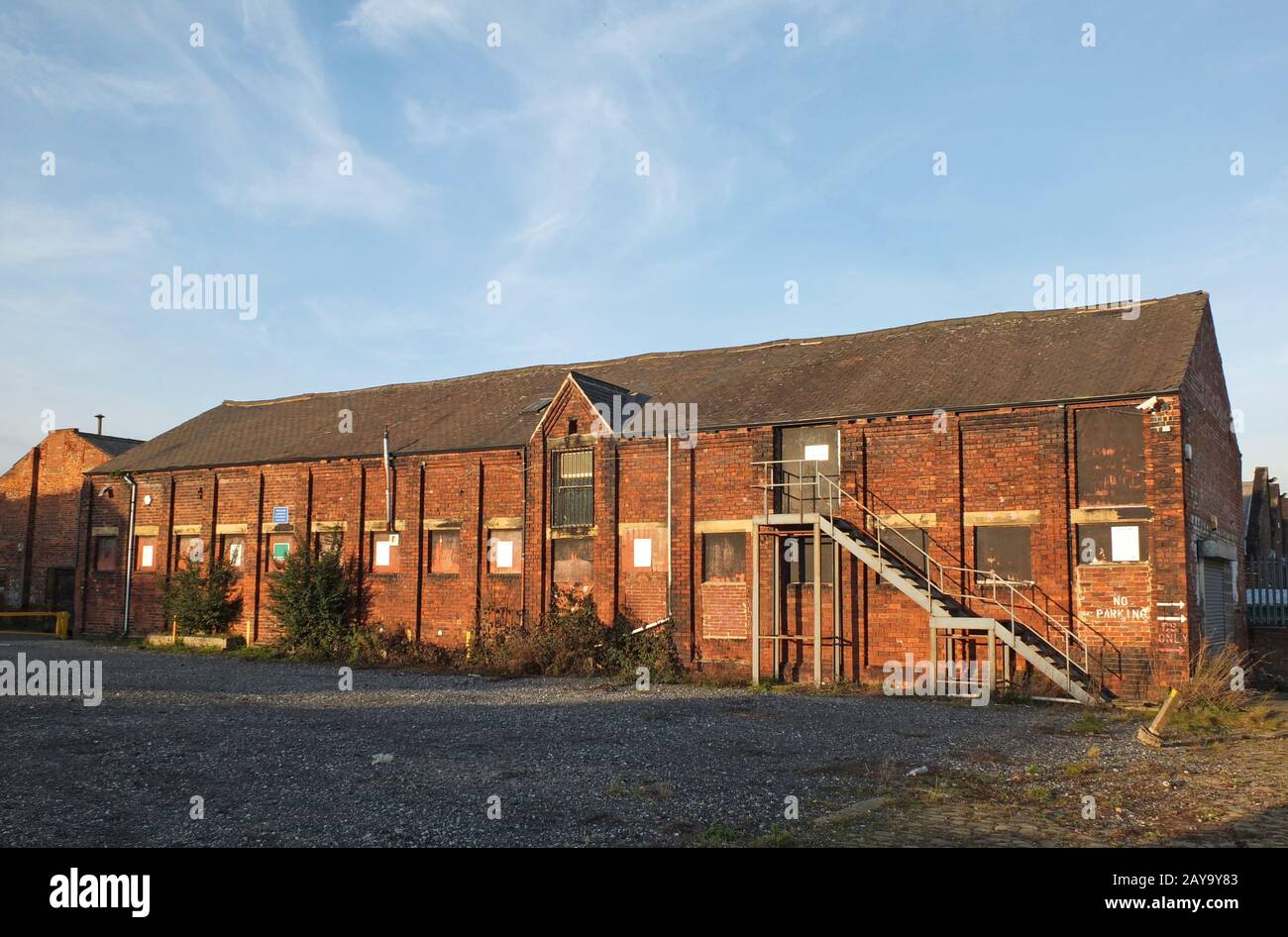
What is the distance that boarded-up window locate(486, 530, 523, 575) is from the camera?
24.4m

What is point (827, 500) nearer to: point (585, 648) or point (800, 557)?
point (800, 557)

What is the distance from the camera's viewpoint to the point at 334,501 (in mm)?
27203

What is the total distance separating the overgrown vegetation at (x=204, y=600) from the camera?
28.0 meters

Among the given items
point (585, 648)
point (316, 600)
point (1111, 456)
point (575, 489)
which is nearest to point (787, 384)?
point (575, 489)

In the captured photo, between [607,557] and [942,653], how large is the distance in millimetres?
7708

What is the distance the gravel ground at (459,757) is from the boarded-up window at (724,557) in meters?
3.00

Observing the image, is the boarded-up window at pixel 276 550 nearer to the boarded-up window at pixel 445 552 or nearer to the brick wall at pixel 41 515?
the boarded-up window at pixel 445 552

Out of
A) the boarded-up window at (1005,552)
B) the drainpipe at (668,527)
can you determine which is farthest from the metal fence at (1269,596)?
the drainpipe at (668,527)

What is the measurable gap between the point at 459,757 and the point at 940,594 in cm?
1086

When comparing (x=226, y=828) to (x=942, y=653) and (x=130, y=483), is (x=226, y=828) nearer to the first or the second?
(x=942, y=653)

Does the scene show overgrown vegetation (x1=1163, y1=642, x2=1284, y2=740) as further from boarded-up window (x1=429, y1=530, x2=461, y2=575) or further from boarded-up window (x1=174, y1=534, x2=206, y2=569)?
boarded-up window (x1=174, y1=534, x2=206, y2=569)

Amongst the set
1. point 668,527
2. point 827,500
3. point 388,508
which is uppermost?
point 388,508

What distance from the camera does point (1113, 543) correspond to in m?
18.0
